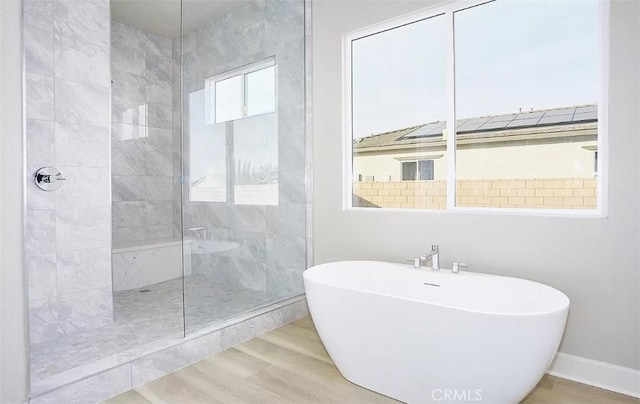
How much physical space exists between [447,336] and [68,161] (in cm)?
274

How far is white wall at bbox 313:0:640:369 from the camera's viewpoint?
1.97m

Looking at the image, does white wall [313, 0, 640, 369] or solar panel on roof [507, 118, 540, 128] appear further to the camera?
solar panel on roof [507, 118, 540, 128]

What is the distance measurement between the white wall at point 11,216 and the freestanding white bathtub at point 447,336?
139 centimetres

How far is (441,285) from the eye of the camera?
93.0 inches

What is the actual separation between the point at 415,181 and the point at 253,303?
5.26ft

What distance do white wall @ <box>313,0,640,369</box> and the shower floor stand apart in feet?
3.72

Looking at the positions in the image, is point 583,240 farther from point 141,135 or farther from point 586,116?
point 141,135

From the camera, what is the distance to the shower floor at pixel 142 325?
2.14 m

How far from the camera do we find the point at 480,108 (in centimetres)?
255

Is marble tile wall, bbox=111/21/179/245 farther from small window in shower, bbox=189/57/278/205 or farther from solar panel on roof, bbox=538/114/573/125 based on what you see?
solar panel on roof, bbox=538/114/573/125

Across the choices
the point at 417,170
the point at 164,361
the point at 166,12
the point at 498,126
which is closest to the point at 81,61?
the point at 166,12

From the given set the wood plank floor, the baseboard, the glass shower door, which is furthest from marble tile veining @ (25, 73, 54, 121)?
the baseboard

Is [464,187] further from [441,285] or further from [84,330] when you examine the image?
[84,330]

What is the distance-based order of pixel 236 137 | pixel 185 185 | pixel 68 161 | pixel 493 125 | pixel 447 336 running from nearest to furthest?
pixel 447 336 → pixel 493 125 → pixel 68 161 → pixel 185 185 → pixel 236 137
